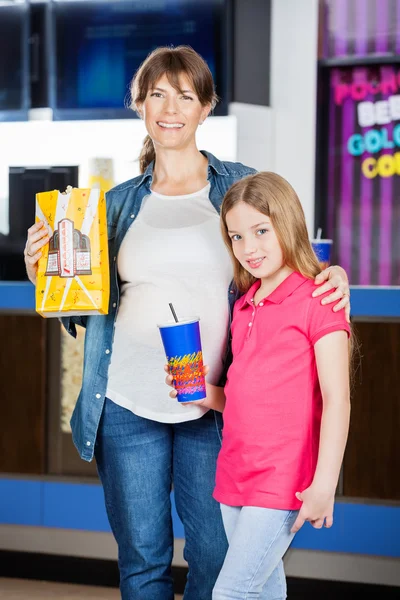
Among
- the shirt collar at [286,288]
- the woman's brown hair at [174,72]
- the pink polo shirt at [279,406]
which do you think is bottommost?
the pink polo shirt at [279,406]

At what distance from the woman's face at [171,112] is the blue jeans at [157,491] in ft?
1.75

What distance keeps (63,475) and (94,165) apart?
56.7 inches

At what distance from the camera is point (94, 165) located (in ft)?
12.5

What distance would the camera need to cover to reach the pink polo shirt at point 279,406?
1440 millimetres

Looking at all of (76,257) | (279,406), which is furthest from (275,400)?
(76,257)

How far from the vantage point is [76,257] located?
1661 mm

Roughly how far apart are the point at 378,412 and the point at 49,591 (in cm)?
125

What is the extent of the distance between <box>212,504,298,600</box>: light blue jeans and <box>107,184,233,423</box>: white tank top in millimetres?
289

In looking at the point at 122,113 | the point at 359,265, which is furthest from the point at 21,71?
the point at 359,265

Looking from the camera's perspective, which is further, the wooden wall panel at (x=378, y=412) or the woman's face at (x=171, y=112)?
the wooden wall panel at (x=378, y=412)

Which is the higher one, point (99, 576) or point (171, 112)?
point (171, 112)

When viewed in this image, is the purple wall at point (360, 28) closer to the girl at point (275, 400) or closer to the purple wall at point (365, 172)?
the purple wall at point (365, 172)

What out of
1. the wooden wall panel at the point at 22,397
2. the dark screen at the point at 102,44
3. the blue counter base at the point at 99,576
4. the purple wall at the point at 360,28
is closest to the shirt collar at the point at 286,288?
the blue counter base at the point at 99,576

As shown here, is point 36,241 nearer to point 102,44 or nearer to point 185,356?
point 185,356
